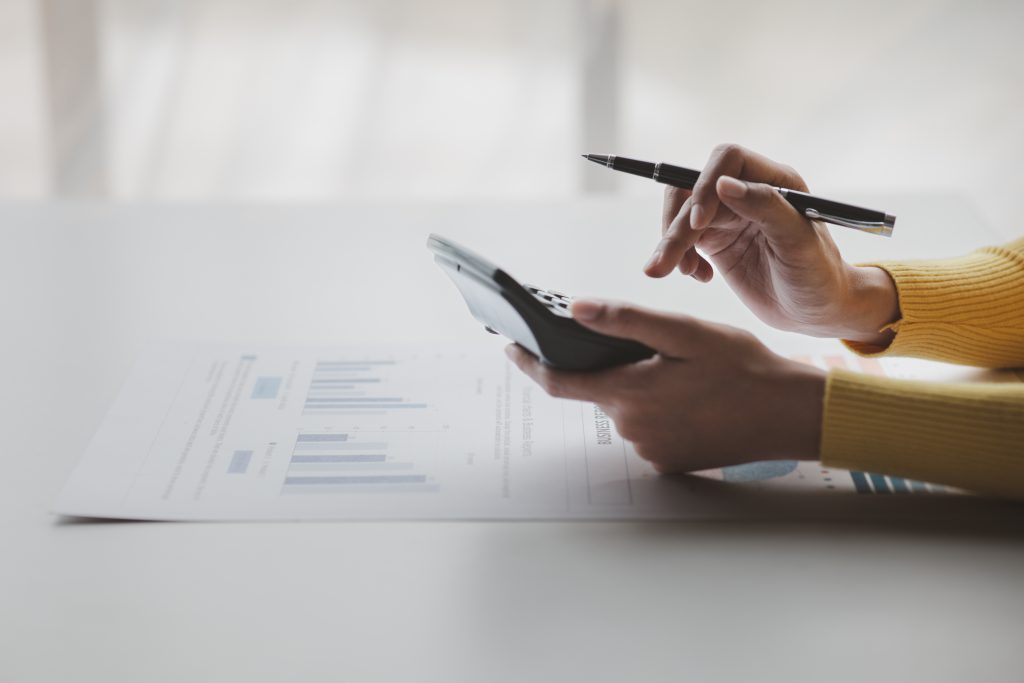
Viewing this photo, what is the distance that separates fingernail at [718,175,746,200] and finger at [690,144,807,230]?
0.13ft

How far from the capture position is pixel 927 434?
79 cm

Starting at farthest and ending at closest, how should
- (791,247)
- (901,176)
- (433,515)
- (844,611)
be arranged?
1. (901,176)
2. (791,247)
3. (433,515)
4. (844,611)

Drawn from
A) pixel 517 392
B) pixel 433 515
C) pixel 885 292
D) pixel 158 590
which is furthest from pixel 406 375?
pixel 885 292

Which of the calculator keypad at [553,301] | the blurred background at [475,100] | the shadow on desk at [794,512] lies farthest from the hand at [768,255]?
the blurred background at [475,100]

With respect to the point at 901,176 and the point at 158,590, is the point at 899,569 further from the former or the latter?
the point at 901,176

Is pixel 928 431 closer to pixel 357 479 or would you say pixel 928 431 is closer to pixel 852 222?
pixel 852 222

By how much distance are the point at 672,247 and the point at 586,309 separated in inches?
8.2

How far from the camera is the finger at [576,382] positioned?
2.62 ft

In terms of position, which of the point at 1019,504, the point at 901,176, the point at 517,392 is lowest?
the point at 1019,504

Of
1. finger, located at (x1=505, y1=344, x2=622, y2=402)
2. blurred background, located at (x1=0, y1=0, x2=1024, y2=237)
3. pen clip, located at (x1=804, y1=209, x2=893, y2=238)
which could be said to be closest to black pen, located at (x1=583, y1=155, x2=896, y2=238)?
pen clip, located at (x1=804, y1=209, x2=893, y2=238)

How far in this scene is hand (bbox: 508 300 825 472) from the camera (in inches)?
31.1

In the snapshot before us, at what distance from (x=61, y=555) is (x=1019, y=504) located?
26.4 inches

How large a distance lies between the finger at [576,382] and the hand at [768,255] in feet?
0.54

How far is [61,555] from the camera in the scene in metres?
0.76
